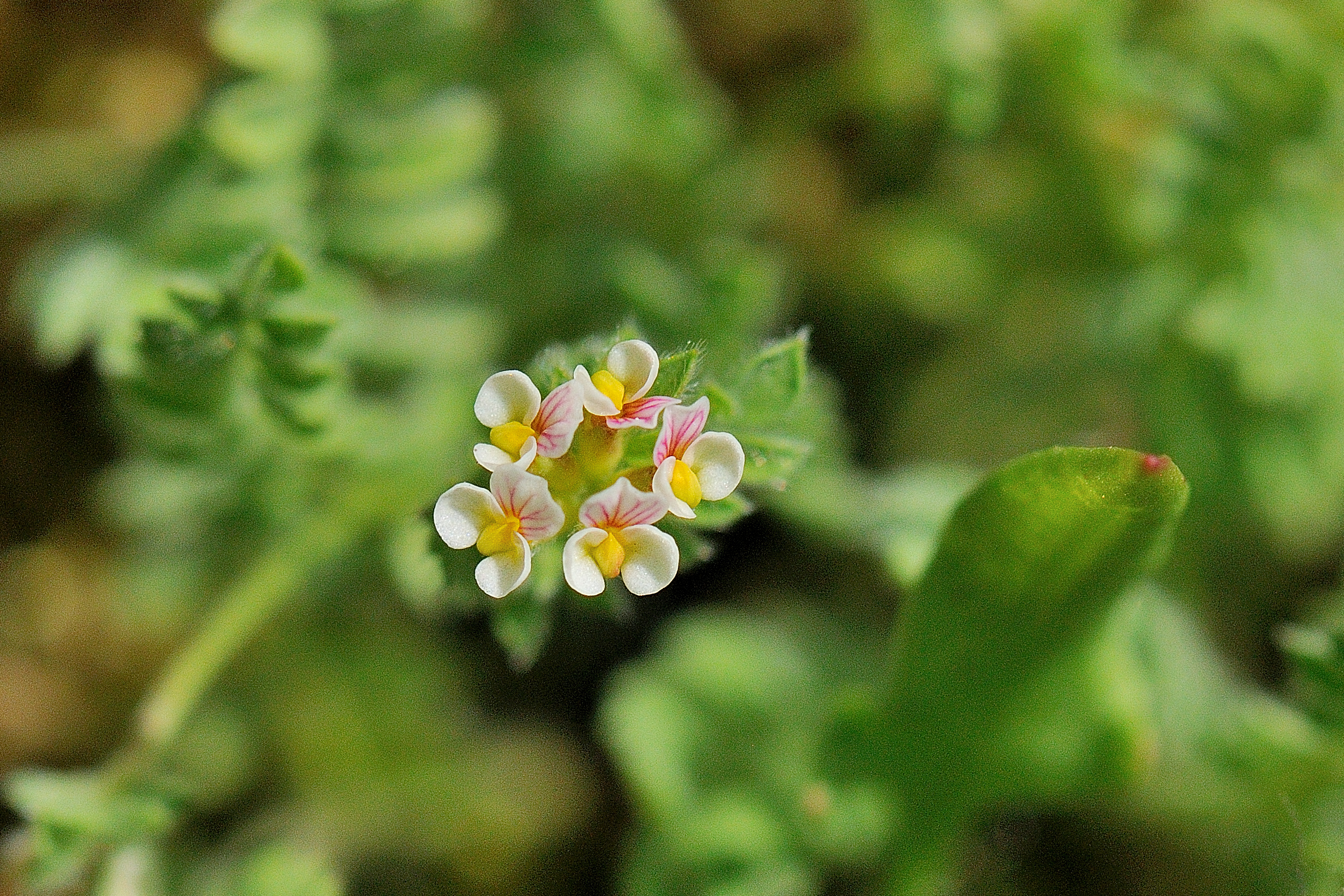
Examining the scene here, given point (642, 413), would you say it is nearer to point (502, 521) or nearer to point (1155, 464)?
point (502, 521)

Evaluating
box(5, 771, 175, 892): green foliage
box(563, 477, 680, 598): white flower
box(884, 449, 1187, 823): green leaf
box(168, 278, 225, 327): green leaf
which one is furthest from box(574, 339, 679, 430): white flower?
box(5, 771, 175, 892): green foliage

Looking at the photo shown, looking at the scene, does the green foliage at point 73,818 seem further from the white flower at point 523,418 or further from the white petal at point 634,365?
the white petal at point 634,365

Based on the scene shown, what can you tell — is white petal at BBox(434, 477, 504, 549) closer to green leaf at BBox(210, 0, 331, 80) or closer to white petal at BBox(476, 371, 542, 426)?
white petal at BBox(476, 371, 542, 426)

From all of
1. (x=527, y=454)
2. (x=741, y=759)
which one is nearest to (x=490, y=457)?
(x=527, y=454)

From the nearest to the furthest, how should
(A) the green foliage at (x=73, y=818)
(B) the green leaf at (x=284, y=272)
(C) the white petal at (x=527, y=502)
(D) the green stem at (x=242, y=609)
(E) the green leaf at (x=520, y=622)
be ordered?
(C) the white petal at (x=527, y=502)
(E) the green leaf at (x=520, y=622)
(B) the green leaf at (x=284, y=272)
(A) the green foliage at (x=73, y=818)
(D) the green stem at (x=242, y=609)

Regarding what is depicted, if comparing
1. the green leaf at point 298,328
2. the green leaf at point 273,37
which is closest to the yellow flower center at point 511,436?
the green leaf at point 298,328

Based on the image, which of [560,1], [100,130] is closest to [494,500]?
[560,1]

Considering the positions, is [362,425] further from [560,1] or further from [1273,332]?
[1273,332]
